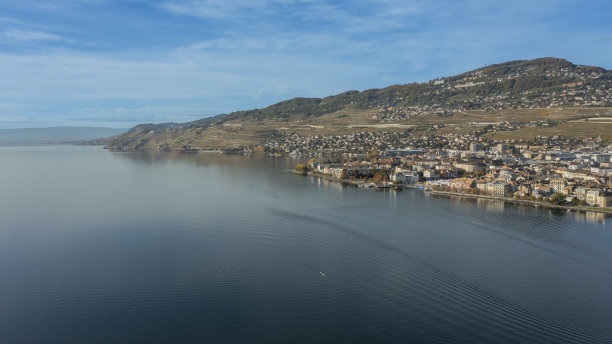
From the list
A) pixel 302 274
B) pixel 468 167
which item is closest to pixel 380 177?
pixel 468 167

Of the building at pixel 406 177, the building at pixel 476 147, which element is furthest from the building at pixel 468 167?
the building at pixel 476 147

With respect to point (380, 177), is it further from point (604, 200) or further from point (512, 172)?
point (604, 200)

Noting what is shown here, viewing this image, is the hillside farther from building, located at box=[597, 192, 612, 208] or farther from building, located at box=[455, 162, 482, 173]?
building, located at box=[597, 192, 612, 208]

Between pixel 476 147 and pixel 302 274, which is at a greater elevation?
pixel 476 147

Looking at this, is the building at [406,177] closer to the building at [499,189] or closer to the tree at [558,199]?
the building at [499,189]

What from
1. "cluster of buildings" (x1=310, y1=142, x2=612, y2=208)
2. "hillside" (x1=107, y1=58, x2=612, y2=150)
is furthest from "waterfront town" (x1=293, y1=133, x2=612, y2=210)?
"hillside" (x1=107, y1=58, x2=612, y2=150)

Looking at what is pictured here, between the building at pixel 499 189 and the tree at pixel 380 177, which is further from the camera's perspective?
the tree at pixel 380 177
